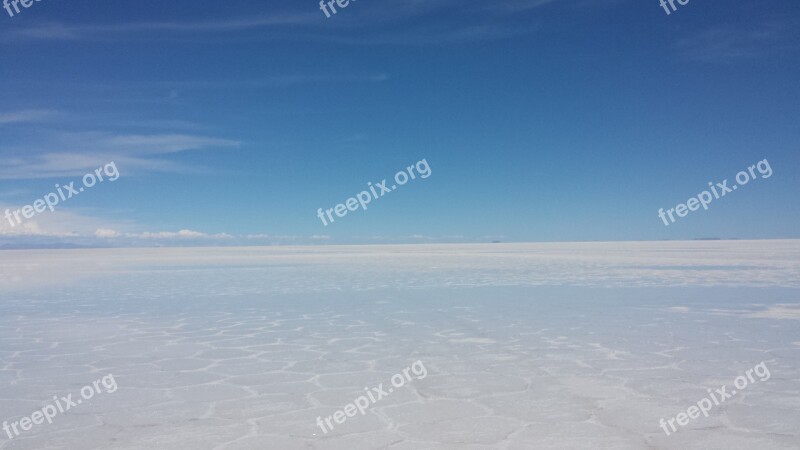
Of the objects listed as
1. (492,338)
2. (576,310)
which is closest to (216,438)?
(492,338)

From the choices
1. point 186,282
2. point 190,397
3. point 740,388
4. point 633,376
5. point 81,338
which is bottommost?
point 740,388

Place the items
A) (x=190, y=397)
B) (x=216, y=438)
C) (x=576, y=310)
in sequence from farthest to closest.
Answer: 1. (x=576, y=310)
2. (x=190, y=397)
3. (x=216, y=438)

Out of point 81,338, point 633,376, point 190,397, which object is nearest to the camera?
point 190,397

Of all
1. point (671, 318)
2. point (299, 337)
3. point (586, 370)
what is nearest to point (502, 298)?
point (671, 318)

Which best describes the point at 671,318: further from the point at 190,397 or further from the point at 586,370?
the point at 190,397

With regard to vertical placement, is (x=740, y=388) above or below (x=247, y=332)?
below

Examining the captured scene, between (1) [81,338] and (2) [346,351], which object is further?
(1) [81,338]
